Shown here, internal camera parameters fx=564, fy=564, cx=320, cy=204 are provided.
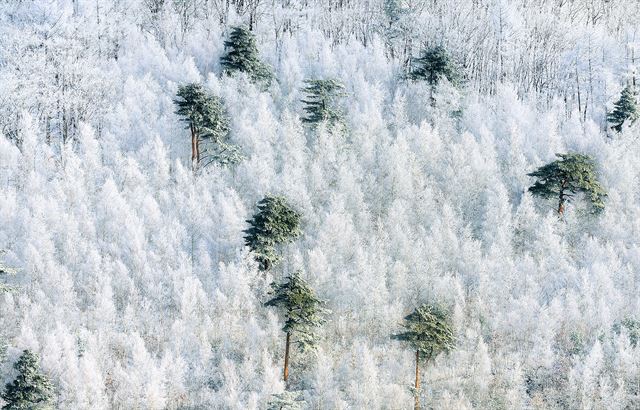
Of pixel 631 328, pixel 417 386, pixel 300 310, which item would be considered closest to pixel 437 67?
pixel 631 328

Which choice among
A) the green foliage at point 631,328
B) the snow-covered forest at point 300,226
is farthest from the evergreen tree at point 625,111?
the green foliage at point 631,328

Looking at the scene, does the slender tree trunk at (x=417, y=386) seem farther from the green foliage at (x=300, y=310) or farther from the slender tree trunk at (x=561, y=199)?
the slender tree trunk at (x=561, y=199)

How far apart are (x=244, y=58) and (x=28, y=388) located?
3202cm

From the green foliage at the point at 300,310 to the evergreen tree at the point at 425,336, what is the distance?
4.37 m

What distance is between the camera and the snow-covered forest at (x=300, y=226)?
29203 millimetres

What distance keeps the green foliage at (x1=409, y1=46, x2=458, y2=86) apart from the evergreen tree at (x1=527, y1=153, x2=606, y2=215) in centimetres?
1350

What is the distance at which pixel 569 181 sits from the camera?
39250 mm

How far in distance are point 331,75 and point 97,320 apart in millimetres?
30933

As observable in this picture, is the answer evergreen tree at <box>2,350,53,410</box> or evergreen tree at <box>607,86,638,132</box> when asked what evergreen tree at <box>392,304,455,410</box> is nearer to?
evergreen tree at <box>2,350,53,410</box>

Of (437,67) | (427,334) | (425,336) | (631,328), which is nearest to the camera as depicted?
(427,334)

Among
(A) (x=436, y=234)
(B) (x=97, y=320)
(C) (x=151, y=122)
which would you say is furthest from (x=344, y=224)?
(C) (x=151, y=122)

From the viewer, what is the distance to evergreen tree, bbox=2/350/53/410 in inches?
1009

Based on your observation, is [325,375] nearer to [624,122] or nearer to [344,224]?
[344,224]

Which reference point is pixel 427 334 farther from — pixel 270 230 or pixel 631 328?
pixel 631 328
